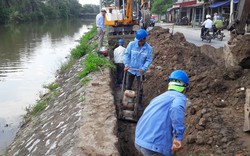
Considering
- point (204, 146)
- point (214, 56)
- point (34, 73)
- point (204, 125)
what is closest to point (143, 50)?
point (204, 125)

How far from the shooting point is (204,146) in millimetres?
4582

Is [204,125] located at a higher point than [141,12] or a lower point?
lower

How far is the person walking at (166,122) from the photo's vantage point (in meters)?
3.08

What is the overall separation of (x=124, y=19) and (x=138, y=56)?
10855mm

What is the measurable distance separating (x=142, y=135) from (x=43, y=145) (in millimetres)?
2325

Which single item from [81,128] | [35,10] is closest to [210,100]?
[81,128]

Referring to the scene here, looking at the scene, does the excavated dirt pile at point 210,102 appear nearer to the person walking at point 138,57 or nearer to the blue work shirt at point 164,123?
the person walking at point 138,57

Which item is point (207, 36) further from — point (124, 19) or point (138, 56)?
point (138, 56)

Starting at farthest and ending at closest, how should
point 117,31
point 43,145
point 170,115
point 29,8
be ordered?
point 29,8 < point 117,31 < point 43,145 < point 170,115

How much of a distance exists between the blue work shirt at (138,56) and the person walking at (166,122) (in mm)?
3280

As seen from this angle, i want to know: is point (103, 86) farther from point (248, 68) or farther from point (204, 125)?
point (248, 68)

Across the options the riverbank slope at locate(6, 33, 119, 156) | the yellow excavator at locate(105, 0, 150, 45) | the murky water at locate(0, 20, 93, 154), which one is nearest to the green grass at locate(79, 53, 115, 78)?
the riverbank slope at locate(6, 33, 119, 156)

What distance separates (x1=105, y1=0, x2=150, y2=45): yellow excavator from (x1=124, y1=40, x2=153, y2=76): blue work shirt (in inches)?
378

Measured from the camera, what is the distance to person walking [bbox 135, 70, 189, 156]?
308cm
